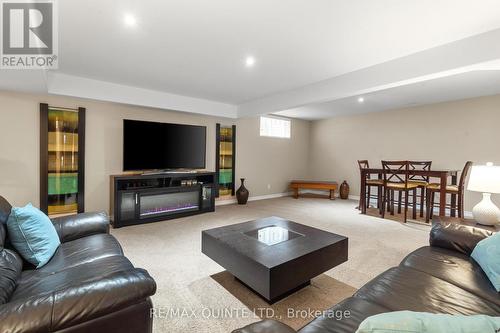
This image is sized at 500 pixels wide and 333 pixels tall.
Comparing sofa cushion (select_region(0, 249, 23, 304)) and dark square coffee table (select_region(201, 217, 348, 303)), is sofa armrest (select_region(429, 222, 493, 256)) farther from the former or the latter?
sofa cushion (select_region(0, 249, 23, 304))

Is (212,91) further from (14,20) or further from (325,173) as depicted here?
(325,173)

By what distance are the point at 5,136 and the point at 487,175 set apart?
596cm

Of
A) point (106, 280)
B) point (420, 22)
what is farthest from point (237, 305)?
point (420, 22)

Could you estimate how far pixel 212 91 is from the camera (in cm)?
449

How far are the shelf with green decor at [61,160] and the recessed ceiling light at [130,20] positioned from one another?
2400mm

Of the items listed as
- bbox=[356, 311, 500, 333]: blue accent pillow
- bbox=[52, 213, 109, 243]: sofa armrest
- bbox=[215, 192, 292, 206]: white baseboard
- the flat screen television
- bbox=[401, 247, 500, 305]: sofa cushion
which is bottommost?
bbox=[215, 192, 292, 206]: white baseboard

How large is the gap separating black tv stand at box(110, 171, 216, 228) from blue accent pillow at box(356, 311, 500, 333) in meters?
4.09

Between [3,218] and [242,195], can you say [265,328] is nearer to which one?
[3,218]

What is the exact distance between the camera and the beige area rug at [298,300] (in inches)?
69.2

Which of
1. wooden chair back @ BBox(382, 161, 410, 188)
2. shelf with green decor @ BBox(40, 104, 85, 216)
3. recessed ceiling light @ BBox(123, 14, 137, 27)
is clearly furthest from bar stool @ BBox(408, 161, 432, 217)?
shelf with green decor @ BBox(40, 104, 85, 216)

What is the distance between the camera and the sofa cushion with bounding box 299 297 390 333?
1021mm

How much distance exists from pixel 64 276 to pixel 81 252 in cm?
36

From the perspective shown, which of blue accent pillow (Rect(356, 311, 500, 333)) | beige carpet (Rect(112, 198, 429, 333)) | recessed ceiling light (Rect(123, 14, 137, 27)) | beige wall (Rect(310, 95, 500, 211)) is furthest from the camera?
beige wall (Rect(310, 95, 500, 211))

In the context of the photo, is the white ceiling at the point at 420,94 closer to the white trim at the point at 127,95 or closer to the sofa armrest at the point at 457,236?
the white trim at the point at 127,95
